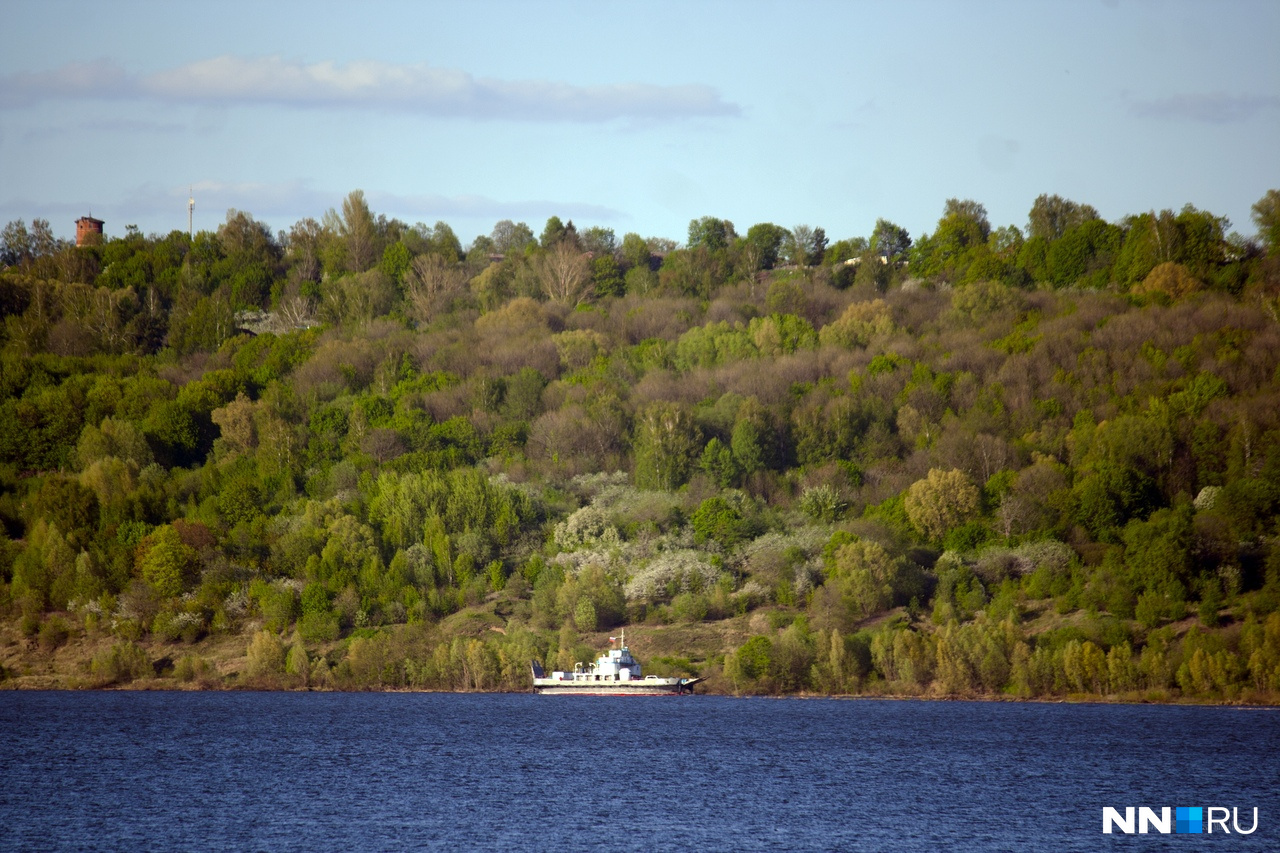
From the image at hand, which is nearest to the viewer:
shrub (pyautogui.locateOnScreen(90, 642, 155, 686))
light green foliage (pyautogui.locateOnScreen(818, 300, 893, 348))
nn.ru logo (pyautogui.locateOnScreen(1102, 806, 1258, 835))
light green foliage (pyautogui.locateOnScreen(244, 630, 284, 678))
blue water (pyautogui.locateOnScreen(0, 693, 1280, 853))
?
blue water (pyautogui.locateOnScreen(0, 693, 1280, 853))

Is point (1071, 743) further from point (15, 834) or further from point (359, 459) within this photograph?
point (359, 459)

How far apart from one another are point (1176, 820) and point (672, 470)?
81626 mm

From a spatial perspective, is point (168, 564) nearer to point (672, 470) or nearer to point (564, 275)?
point (672, 470)

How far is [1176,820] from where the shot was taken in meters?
49.5

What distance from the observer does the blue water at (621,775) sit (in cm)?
4625

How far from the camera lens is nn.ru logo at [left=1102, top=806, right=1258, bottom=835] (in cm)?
4781

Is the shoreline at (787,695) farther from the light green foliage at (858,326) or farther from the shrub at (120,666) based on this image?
the light green foliage at (858,326)

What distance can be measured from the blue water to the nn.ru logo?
2.65ft

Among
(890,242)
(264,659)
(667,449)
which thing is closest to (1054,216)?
(890,242)

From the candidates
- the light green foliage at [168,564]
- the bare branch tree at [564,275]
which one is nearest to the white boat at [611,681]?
the light green foliage at [168,564]

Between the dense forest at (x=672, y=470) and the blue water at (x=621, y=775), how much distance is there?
30.8ft

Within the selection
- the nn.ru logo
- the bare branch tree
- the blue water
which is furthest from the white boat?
the bare branch tree

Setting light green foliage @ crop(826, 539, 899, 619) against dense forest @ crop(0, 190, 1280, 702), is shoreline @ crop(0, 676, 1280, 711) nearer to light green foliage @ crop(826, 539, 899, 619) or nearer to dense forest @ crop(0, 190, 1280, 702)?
dense forest @ crop(0, 190, 1280, 702)

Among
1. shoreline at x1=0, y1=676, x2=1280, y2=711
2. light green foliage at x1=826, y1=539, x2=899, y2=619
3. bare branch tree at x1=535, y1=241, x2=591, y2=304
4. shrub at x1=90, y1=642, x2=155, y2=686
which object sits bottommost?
shoreline at x1=0, y1=676, x2=1280, y2=711
